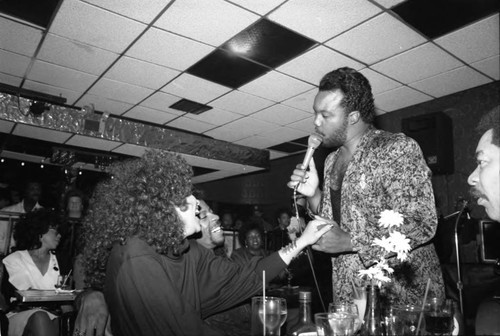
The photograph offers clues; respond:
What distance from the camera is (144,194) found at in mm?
1674

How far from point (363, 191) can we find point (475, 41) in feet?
11.1

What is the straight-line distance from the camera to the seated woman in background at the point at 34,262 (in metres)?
3.29

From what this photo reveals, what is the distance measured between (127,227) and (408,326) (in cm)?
117

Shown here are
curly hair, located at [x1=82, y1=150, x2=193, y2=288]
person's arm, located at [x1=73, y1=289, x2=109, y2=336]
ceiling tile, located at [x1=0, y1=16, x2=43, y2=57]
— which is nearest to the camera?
curly hair, located at [x1=82, y1=150, x2=193, y2=288]

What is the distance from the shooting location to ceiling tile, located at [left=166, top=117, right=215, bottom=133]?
6964mm

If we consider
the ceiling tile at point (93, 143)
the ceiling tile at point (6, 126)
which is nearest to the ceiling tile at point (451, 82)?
the ceiling tile at point (93, 143)

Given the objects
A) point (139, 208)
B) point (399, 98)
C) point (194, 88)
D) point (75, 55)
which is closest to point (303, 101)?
point (399, 98)

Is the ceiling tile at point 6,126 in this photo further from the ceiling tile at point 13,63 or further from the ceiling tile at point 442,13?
the ceiling tile at point 442,13

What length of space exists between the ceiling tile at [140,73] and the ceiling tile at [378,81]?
2527 mm

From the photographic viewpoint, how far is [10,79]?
5.45 metres

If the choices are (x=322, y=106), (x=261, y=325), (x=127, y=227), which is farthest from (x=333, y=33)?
(x=261, y=325)

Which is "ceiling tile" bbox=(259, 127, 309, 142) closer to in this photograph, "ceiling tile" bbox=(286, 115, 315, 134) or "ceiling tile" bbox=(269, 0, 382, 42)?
"ceiling tile" bbox=(286, 115, 315, 134)

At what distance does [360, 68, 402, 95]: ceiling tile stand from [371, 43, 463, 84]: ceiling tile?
0.28 feet

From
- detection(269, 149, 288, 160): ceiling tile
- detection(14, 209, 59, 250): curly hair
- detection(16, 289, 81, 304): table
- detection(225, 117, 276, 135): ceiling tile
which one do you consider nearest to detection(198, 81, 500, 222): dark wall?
detection(225, 117, 276, 135): ceiling tile
